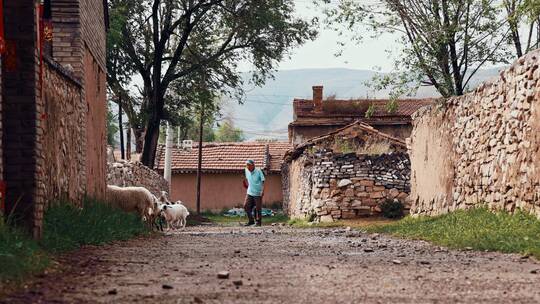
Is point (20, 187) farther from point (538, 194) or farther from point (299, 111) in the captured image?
point (299, 111)

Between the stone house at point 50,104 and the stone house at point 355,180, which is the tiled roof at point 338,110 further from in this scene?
the stone house at point 50,104

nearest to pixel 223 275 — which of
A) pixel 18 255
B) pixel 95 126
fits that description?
pixel 18 255

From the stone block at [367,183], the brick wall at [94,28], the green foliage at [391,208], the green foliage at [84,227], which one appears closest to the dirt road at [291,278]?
the green foliage at [84,227]

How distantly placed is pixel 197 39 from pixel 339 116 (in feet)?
68.4

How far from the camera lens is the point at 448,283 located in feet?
24.2

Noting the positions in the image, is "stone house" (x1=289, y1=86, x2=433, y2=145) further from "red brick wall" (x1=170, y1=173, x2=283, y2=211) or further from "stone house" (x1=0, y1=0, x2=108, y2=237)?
"stone house" (x1=0, y1=0, x2=108, y2=237)

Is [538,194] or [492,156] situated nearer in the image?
[538,194]

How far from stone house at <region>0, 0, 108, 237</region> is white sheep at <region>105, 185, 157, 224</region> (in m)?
0.41

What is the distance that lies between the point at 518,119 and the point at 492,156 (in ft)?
5.38

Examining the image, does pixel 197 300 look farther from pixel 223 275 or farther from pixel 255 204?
pixel 255 204

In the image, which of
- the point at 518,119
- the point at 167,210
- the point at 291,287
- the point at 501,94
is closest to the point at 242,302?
the point at 291,287

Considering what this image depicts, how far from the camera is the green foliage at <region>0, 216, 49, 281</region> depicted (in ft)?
24.4

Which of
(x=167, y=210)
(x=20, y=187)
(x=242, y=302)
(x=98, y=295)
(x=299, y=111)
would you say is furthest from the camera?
(x=299, y=111)

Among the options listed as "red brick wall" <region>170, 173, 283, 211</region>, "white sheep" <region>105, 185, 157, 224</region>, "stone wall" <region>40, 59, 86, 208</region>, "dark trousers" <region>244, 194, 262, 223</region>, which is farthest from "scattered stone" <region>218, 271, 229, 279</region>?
"red brick wall" <region>170, 173, 283, 211</region>
